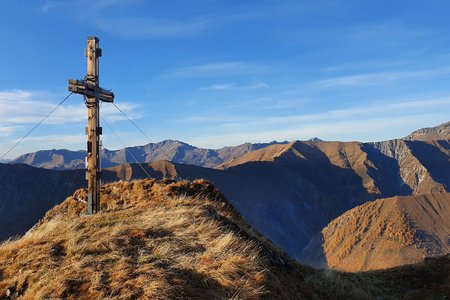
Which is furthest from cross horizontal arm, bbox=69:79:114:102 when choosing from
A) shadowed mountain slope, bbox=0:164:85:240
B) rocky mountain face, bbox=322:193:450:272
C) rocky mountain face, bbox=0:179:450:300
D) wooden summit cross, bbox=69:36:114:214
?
shadowed mountain slope, bbox=0:164:85:240

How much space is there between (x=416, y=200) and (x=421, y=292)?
6053 inches

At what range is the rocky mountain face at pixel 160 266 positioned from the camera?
687cm

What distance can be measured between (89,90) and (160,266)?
8859 millimetres

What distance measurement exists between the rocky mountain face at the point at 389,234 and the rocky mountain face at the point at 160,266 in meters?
112

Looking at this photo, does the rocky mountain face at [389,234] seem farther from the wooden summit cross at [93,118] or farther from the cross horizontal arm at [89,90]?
the cross horizontal arm at [89,90]

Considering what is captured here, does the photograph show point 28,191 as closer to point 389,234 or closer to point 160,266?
point 389,234

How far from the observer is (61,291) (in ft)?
22.0

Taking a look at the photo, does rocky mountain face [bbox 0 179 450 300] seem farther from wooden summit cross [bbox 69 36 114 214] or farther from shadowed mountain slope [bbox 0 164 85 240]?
shadowed mountain slope [bbox 0 164 85 240]

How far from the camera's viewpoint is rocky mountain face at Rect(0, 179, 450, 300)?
22.5ft

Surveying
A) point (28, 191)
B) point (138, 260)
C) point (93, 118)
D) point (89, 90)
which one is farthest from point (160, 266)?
point (28, 191)

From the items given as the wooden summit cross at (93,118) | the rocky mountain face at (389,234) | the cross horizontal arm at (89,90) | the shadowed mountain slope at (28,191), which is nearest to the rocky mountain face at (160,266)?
the wooden summit cross at (93,118)

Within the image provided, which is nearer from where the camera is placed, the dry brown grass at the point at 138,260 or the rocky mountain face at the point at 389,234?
the dry brown grass at the point at 138,260

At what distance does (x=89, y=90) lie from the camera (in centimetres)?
1444

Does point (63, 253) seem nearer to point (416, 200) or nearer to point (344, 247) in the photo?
point (344, 247)
